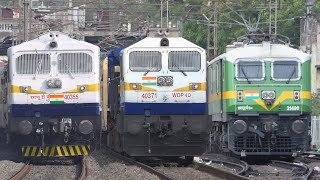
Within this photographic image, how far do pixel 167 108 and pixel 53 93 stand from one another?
10.7ft

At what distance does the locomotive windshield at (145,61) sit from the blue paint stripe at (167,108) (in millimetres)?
971

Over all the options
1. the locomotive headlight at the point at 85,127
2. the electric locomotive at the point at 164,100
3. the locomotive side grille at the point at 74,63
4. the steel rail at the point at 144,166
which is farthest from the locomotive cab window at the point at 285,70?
the locomotive headlight at the point at 85,127

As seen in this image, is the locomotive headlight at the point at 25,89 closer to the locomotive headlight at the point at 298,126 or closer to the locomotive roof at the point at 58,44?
the locomotive roof at the point at 58,44

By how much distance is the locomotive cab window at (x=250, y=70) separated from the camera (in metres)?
Answer: 23.5

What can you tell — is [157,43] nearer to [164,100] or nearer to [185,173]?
[164,100]

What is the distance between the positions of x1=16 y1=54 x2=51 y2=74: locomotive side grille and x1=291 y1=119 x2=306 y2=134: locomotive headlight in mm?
6994

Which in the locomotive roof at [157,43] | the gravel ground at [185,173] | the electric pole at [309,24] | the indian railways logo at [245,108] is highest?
the electric pole at [309,24]

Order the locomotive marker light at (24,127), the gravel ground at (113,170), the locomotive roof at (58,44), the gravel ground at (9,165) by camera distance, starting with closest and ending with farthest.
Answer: the gravel ground at (113,170) < the gravel ground at (9,165) < the locomotive marker light at (24,127) < the locomotive roof at (58,44)

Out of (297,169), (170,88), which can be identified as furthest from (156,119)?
(297,169)

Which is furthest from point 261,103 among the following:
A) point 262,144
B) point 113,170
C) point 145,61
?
point 113,170

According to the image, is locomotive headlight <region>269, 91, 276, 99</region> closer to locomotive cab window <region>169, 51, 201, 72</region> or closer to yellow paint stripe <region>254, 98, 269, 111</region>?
yellow paint stripe <region>254, 98, 269, 111</region>

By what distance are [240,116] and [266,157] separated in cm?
202

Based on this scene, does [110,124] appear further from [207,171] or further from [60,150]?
[207,171]

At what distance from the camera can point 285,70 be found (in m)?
23.5
